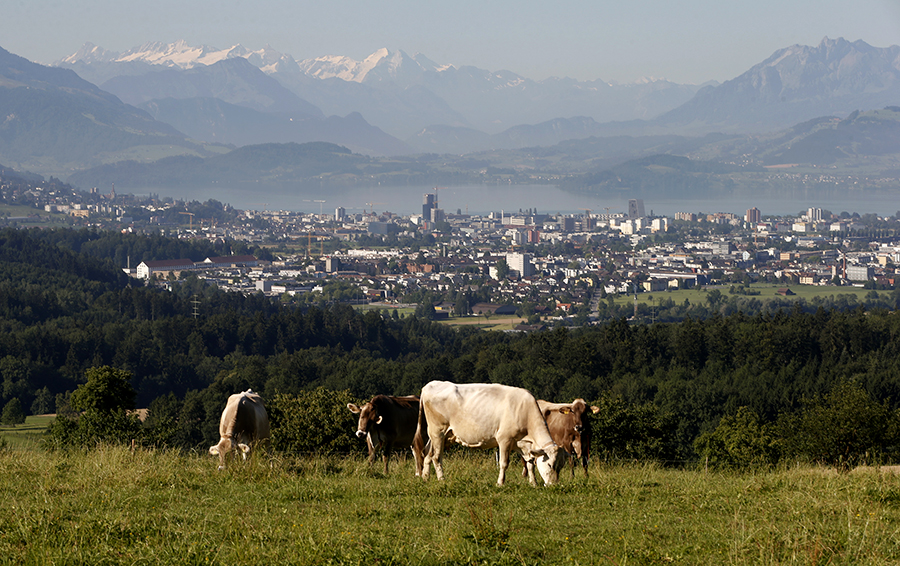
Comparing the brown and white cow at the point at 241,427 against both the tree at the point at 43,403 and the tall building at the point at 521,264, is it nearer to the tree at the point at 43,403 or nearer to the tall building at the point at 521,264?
the tree at the point at 43,403

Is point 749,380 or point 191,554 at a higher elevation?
point 191,554

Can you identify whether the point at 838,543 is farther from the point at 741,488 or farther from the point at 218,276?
the point at 218,276

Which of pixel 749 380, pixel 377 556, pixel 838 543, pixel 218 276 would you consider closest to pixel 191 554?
pixel 377 556

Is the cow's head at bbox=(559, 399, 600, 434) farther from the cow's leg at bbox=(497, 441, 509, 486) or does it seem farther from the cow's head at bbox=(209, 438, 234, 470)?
the cow's head at bbox=(209, 438, 234, 470)

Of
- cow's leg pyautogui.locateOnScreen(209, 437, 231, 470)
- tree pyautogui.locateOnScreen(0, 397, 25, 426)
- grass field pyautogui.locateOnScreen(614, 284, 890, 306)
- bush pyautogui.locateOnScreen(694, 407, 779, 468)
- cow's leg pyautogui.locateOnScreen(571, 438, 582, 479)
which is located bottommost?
grass field pyautogui.locateOnScreen(614, 284, 890, 306)

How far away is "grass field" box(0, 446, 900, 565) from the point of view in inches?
192

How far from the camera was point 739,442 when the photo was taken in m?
21.4

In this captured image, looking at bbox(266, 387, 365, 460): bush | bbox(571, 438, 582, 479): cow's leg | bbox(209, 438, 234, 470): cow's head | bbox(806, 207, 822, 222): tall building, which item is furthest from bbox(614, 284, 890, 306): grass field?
bbox(806, 207, 822, 222): tall building

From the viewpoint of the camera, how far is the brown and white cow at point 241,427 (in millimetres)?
8320

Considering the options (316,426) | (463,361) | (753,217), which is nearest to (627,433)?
(316,426)

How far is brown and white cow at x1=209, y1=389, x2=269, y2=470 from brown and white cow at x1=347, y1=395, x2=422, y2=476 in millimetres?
936

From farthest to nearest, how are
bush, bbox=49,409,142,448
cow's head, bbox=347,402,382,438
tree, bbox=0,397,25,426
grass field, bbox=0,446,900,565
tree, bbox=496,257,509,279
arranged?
tree, bbox=496,257,509,279, tree, bbox=0,397,25,426, bush, bbox=49,409,142,448, cow's head, bbox=347,402,382,438, grass field, bbox=0,446,900,565

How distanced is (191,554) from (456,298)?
84724mm

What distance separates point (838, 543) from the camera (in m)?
5.10
